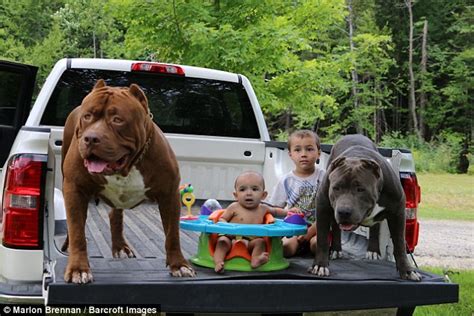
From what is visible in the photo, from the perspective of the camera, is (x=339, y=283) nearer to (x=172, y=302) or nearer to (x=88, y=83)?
(x=172, y=302)

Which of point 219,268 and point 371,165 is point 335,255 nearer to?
point 371,165

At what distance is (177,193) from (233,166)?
2337 mm

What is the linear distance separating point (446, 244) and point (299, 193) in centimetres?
709

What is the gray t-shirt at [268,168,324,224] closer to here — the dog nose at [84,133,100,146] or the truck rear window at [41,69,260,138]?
the truck rear window at [41,69,260,138]

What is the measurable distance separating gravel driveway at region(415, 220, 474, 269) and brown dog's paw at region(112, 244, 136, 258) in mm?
5628

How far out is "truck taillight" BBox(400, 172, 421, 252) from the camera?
4012 millimetres

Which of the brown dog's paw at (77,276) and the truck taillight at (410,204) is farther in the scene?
the truck taillight at (410,204)

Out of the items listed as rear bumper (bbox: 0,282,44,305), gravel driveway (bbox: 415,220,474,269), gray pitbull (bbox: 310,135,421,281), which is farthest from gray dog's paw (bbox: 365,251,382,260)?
gravel driveway (bbox: 415,220,474,269)

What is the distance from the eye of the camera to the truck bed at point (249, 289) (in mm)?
3027

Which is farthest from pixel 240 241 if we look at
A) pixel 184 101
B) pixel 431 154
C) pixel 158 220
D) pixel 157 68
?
pixel 431 154

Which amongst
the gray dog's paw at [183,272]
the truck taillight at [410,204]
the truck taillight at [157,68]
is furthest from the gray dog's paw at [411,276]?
the truck taillight at [157,68]

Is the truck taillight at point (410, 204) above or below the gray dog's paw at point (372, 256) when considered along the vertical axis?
above

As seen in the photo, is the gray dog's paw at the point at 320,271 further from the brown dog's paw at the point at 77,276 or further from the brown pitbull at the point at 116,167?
the brown dog's paw at the point at 77,276

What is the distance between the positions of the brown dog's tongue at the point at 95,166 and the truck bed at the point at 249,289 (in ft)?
1.81
